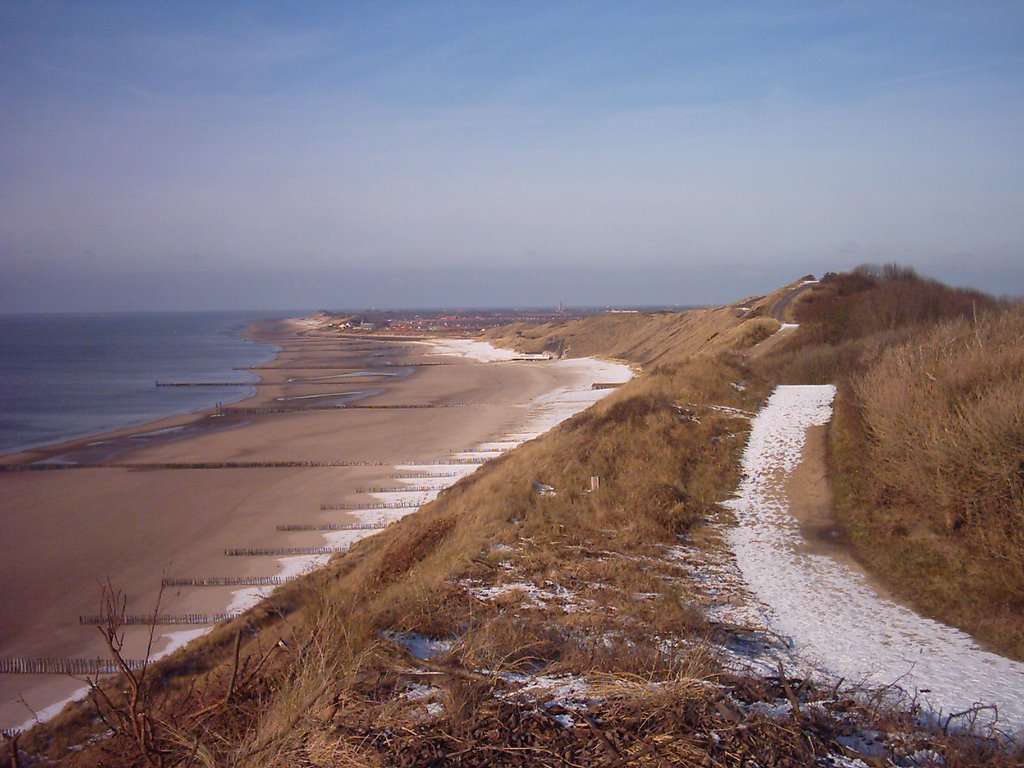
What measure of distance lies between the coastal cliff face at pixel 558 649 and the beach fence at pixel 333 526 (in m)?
1.01

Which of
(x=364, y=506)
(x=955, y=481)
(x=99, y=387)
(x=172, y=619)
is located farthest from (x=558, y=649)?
(x=99, y=387)

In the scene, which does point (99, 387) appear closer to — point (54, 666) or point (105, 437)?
point (105, 437)

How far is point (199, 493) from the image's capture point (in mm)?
22359

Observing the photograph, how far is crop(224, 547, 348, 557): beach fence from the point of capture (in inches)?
645

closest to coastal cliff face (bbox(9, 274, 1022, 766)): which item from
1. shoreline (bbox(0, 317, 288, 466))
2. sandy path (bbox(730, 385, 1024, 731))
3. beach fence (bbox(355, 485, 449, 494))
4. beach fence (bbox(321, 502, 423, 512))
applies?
sandy path (bbox(730, 385, 1024, 731))

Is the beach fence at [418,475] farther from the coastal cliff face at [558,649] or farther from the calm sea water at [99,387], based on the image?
the calm sea water at [99,387]

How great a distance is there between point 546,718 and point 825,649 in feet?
12.5

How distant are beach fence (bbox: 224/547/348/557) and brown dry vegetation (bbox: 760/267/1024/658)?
393 inches

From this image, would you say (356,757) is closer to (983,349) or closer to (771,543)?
(771,543)

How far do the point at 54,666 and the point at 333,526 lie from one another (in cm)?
718

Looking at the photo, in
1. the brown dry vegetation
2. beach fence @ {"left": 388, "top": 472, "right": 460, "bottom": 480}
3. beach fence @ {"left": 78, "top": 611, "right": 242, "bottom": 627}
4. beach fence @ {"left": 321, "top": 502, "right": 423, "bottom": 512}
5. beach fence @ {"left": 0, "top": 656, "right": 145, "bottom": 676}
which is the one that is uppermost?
the brown dry vegetation

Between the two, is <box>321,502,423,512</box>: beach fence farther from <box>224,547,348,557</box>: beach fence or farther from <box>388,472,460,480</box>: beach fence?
<box>224,547,348,557</box>: beach fence

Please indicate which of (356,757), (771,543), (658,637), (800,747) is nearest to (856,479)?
(771,543)

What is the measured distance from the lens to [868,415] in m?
13.0
